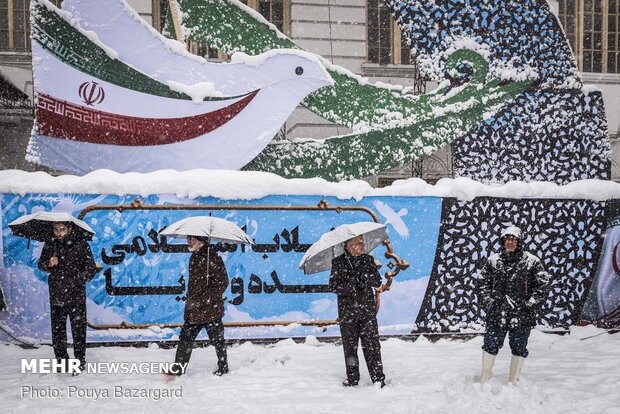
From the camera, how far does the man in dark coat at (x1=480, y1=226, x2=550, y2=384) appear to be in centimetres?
467

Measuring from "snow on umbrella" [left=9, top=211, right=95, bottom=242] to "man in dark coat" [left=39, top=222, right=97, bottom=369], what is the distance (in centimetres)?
10

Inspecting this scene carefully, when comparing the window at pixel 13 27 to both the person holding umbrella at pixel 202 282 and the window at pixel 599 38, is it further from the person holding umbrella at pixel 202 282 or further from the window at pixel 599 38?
the window at pixel 599 38

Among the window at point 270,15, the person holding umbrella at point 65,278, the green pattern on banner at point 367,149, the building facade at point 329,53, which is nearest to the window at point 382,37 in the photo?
the building facade at point 329,53

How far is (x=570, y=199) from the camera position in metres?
7.10

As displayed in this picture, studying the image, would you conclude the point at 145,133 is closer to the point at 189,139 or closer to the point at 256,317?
the point at 189,139

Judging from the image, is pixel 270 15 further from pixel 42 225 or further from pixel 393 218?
pixel 42 225

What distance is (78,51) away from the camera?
21.3ft

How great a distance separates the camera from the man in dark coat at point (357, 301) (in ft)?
15.6

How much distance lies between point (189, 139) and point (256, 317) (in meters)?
2.55

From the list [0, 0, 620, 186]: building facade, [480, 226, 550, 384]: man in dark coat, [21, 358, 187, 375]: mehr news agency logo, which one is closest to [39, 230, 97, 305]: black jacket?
[21, 358, 187, 375]: mehr news agency logo

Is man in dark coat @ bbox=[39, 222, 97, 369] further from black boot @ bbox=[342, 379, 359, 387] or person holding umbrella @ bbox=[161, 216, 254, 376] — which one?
black boot @ bbox=[342, 379, 359, 387]

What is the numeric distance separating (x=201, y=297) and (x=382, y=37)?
438 inches

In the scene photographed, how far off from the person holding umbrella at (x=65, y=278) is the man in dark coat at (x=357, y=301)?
2739 mm

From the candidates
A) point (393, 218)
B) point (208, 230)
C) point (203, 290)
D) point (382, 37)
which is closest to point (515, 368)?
point (393, 218)
